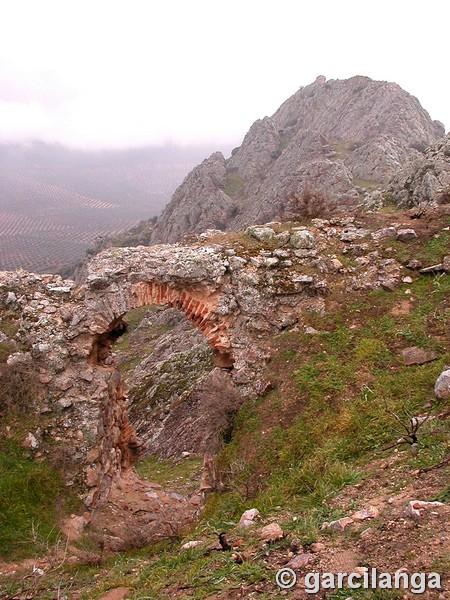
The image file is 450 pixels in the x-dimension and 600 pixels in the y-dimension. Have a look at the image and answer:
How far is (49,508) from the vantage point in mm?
9578

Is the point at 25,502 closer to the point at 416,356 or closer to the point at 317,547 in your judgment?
the point at 317,547

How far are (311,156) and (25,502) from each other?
65870mm

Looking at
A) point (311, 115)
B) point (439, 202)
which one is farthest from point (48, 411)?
point (311, 115)

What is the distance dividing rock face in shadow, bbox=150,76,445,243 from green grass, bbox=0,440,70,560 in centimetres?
4231

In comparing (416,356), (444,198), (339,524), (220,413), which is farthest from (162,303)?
(444,198)

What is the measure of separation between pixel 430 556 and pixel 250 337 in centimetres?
854

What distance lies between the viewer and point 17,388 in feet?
34.6

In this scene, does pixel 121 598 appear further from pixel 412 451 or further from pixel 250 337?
pixel 250 337

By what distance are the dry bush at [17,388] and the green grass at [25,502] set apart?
88 cm

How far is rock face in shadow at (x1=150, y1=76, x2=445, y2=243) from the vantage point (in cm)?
5531

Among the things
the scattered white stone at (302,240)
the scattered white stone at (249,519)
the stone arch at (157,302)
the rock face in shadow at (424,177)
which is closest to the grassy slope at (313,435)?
the scattered white stone at (249,519)

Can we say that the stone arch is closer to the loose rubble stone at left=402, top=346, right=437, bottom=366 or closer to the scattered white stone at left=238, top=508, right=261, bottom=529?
the loose rubble stone at left=402, top=346, right=437, bottom=366

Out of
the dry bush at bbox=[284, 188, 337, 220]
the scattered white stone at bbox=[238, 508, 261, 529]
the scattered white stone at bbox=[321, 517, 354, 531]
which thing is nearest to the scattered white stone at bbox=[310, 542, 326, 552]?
the scattered white stone at bbox=[321, 517, 354, 531]

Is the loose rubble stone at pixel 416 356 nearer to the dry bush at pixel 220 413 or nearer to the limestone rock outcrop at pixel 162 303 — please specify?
the limestone rock outcrop at pixel 162 303
